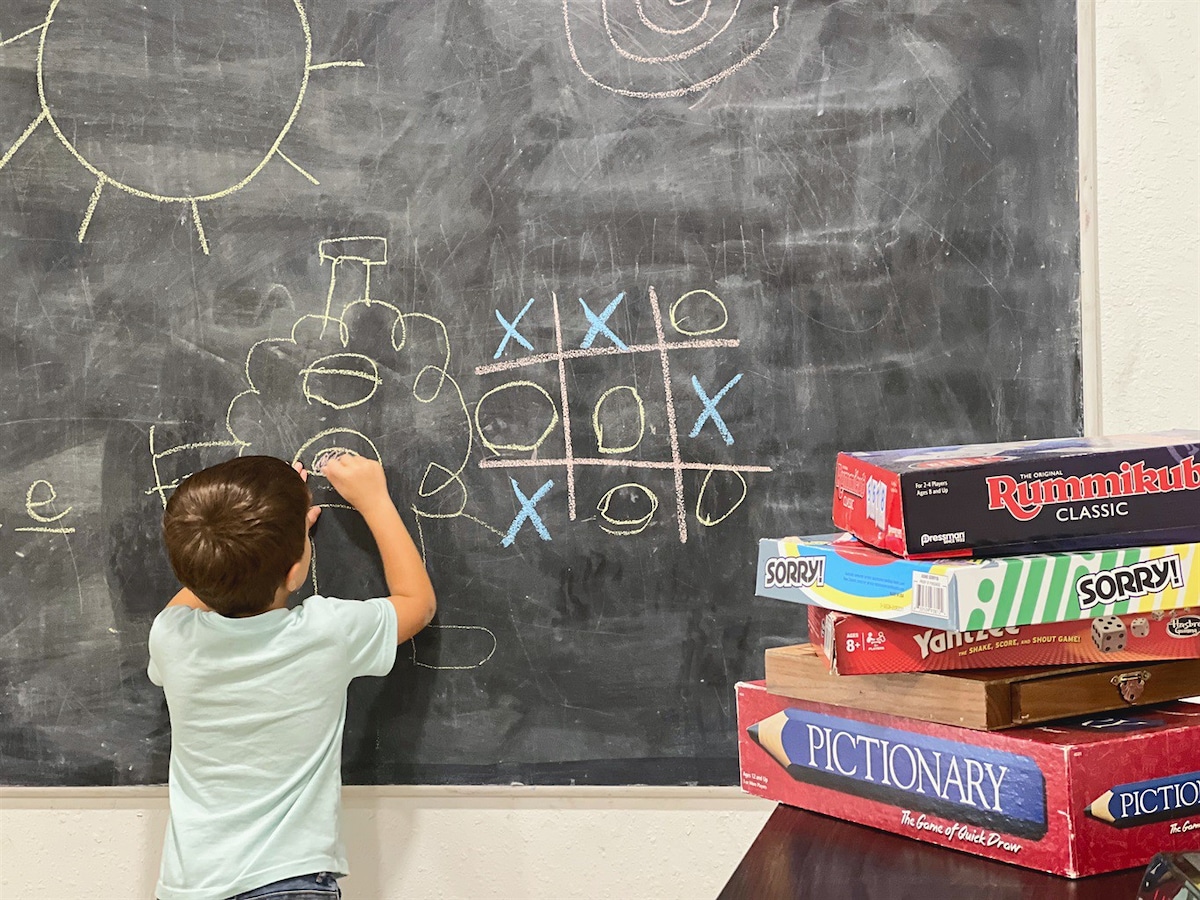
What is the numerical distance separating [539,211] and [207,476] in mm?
605

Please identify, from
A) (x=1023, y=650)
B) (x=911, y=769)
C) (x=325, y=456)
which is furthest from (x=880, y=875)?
(x=325, y=456)

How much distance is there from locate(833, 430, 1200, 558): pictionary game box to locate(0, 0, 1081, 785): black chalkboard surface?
2.11 feet

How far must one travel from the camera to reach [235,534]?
4.86ft

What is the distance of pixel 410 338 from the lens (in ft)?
5.50

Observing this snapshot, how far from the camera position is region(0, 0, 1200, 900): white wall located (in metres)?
1.58

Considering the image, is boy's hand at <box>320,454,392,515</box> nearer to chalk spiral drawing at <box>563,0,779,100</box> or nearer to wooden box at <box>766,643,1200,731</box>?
chalk spiral drawing at <box>563,0,779,100</box>

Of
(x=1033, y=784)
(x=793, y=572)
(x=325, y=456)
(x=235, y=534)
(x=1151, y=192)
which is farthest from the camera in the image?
(x=325, y=456)

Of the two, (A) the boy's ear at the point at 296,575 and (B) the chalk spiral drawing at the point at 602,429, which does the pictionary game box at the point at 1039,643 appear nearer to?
(B) the chalk spiral drawing at the point at 602,429

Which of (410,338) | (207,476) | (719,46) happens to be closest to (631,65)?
(719,46)

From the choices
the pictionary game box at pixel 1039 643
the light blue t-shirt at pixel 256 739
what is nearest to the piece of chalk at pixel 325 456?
the light blue t-shirt at pixel 256 739

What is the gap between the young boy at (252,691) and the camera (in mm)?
1492

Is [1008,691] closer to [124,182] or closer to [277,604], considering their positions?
[277,604]

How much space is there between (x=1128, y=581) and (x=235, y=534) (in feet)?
3.53

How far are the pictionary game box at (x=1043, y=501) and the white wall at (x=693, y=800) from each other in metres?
0.67
